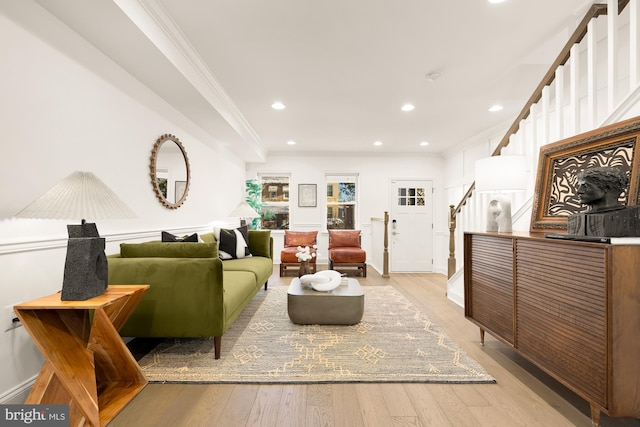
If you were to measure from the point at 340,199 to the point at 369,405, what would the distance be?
5.12 m

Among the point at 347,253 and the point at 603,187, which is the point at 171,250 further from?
the point at 347,253

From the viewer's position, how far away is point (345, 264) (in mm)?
5090

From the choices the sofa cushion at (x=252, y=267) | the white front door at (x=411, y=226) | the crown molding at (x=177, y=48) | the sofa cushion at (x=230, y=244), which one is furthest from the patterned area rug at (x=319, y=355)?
the white front door at (x=411, y=226)

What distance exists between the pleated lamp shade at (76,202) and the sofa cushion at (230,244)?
7.45ft

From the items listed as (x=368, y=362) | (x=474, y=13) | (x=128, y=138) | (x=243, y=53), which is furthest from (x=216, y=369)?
(x=474, y=13)

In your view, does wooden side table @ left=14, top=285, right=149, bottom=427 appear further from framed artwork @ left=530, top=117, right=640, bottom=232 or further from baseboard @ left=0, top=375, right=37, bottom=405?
framed artwork @ left=530, top=117, right=640, bottom=232

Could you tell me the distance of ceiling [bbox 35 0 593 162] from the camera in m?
1.93

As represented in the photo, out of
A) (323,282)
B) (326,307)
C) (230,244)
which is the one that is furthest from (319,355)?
(230,244)

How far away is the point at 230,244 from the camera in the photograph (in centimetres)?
378

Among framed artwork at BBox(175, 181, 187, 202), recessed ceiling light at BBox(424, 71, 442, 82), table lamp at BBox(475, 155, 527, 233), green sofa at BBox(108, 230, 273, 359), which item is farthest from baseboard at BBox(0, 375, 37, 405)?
recessed ceiling light at BBox(424, 71, 442, 82)

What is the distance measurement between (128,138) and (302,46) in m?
1.72

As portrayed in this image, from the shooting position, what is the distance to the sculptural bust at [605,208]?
1339mm

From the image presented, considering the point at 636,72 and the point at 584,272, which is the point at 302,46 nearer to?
the point at 636,72

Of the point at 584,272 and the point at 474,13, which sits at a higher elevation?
the point at 474,13
